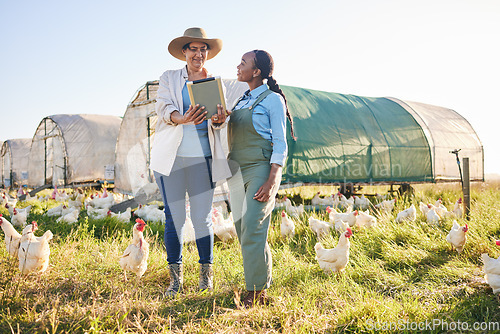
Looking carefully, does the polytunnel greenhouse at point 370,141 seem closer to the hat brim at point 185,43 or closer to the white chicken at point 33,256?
the hat brim at point 185,43

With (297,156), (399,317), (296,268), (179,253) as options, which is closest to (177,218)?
(179,253)

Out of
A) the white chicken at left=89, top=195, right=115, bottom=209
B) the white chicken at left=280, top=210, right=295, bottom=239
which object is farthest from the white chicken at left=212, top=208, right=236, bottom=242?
the white chicken at left=89, top=195, right=115, bottom=209

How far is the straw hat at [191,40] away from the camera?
2932mm

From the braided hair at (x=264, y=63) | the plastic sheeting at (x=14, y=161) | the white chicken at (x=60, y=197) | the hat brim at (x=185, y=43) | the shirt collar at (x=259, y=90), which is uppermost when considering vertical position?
the hat brim at (x=185, y=43)

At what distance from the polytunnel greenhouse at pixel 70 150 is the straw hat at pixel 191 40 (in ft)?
42.1

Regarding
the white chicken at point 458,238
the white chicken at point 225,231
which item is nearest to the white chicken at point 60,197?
the white chicken at point 225,231

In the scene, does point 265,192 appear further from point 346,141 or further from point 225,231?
point 346,141

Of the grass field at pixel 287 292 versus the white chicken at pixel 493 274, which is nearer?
the grass field at pixel 287 292

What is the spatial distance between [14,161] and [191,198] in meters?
20.1

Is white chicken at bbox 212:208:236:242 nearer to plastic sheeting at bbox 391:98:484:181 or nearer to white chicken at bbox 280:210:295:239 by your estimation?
white chicken at bbox 280:210:295:239

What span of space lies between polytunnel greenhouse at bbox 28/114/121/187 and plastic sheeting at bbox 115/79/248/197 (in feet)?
16.6

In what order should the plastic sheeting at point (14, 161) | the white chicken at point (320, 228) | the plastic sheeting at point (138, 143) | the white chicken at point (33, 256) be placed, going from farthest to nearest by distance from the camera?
the plastic sheeting at point (14, 161), the plastic sheeting at point (138, 143), the white chicken at point (320, 228), the white chicken at point (33, 256)

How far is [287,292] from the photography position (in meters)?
2.85

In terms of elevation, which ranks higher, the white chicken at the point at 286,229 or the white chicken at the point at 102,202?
the white chicken at the point at 286,229
